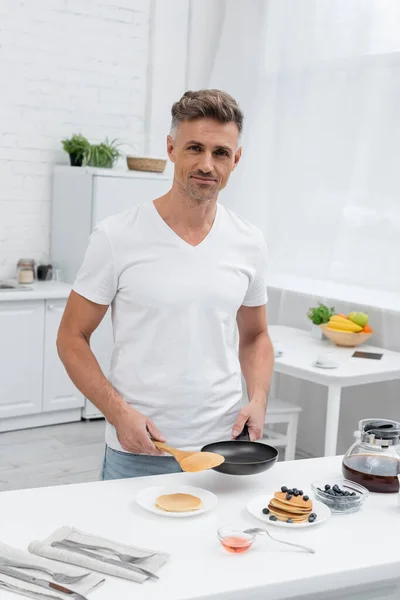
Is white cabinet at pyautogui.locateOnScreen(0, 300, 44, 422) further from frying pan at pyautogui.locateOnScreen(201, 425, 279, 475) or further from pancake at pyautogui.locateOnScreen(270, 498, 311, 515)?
pancake at pyautogui.locateOnScreen(270, 498, 311, 515)

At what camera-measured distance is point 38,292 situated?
16.2 feet

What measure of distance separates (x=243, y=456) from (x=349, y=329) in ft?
7.53

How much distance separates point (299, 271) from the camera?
4.95 m

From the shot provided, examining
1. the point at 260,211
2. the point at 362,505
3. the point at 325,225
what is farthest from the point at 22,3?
the point at 362,505

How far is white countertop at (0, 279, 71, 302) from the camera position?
4.81 metres

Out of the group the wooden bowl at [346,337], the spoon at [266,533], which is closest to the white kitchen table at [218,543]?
the spoon at [266,533]

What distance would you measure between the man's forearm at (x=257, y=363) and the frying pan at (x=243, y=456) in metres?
0.25

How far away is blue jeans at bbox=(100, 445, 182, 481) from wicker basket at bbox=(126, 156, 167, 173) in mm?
3404

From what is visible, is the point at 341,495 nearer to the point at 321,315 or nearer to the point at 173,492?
the point at 173,492

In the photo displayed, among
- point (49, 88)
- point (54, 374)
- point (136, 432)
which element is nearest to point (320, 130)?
point (49, 88)

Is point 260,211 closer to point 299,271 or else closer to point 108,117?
point 299,271

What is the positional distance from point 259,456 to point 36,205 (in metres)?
3.80

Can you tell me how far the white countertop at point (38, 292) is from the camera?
481cm

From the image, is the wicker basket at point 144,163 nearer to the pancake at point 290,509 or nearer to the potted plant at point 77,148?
the potted plant at point 77,148
